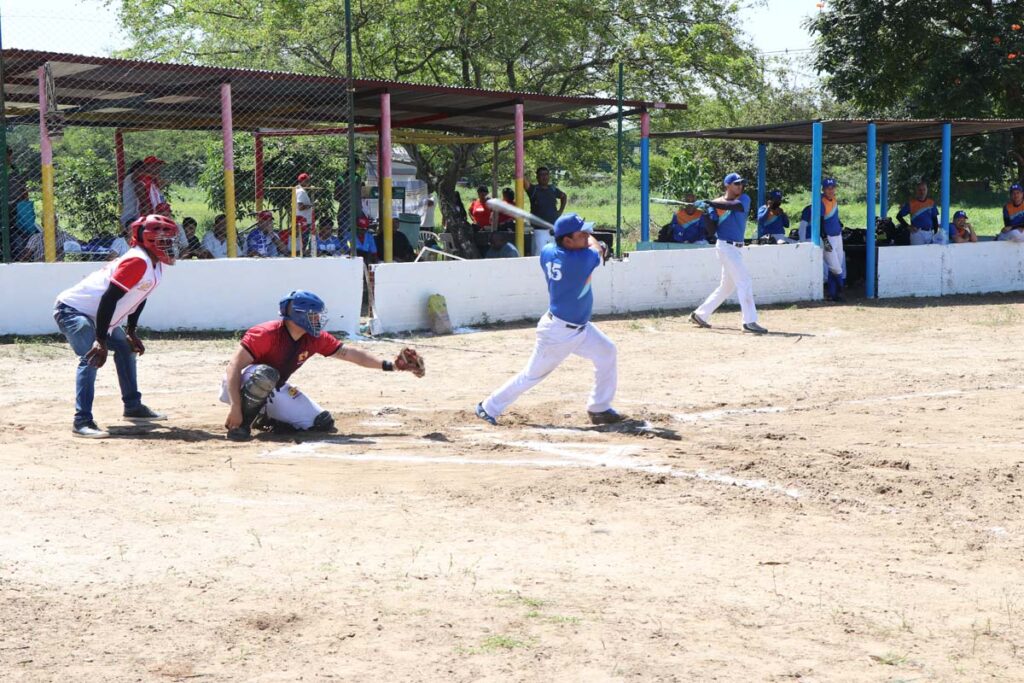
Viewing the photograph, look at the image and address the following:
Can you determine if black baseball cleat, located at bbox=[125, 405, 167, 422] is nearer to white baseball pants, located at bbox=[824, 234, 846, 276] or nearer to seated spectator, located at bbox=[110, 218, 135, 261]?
seated spectator, located at bbox=[110, 218, 135, 261]

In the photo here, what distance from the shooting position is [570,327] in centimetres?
941

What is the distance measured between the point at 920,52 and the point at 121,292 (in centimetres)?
2172

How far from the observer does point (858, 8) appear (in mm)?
25875

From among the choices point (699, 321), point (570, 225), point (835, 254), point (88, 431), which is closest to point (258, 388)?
point (88, 431)

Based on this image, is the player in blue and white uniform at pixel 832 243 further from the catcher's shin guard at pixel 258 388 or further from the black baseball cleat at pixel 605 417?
the catcher's shin guard at pixel 258 388

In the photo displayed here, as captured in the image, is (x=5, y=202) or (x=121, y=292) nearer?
(x=121, y=292)

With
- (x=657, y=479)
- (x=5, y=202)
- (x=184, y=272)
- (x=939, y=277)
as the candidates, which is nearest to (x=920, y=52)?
(x=939, y=277)

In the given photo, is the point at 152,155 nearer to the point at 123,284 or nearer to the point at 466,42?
the point at 466,42

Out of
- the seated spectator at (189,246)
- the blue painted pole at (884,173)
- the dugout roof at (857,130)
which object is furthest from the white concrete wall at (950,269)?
the seated spectator at (189,246)

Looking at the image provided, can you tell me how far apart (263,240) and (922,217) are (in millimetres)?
11669

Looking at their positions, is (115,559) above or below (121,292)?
below

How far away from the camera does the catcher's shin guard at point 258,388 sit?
28.4 ft

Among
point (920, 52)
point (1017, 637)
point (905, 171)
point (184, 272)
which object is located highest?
point (920, 52)

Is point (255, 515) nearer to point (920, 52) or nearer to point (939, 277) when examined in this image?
point (939, 277)
